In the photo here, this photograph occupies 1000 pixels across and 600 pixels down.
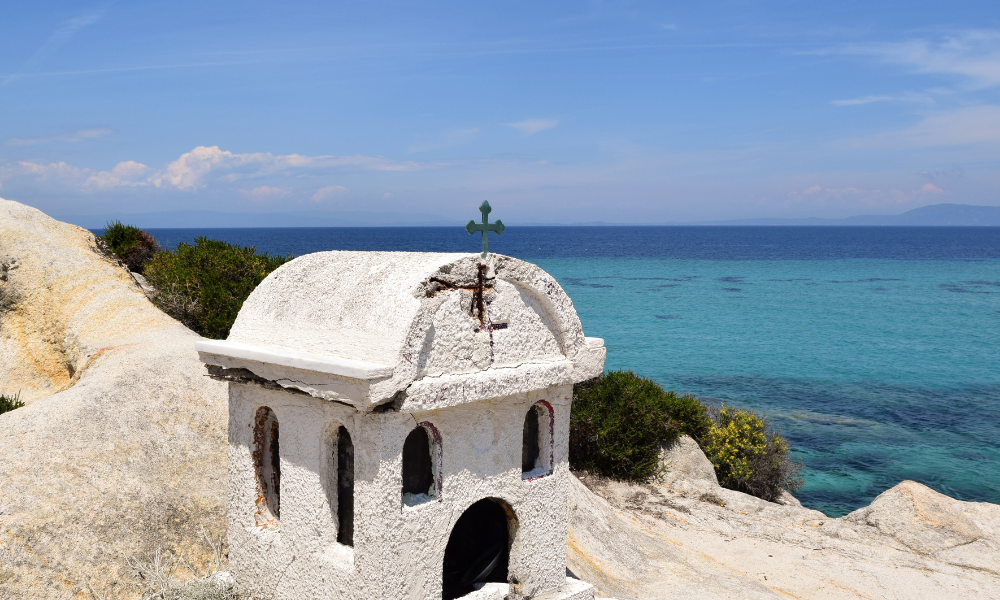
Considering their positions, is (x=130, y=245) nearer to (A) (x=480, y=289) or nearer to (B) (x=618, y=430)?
(B) (x=618, y=430)

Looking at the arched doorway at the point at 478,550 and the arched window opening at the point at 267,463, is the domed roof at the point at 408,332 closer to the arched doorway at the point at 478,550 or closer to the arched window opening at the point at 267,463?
the arched window opening at the point at 267,463

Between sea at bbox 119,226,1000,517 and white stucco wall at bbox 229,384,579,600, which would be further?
sea at bbox 119,226,1000,517

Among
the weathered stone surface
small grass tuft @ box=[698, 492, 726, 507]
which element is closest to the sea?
the weathered stone surface

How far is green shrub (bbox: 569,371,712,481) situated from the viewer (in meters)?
14.1

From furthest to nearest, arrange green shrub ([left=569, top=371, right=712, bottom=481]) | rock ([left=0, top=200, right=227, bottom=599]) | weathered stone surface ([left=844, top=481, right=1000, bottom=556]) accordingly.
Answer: green shrub ([left=569, top=371, right=712, bottom=481]), weathered stone surface ([left=844, top=481, right=1000, bottom=556]), rock ([left=0, top=200, right=227, bottom=599])

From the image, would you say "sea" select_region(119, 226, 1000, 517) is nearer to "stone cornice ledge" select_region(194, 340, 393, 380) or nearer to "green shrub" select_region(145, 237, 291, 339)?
"green shrub" select_region(145, 237, 291, 339)

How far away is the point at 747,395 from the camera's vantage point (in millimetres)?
30016

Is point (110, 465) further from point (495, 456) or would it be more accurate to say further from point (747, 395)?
point (747, 395)

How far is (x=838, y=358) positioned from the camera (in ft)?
127

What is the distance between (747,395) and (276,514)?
26.8 meters

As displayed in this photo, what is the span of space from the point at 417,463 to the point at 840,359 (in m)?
37.9

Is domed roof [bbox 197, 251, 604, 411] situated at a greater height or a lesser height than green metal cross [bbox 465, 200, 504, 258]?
lesser

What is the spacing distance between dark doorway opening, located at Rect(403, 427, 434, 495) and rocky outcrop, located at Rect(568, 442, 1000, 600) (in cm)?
394

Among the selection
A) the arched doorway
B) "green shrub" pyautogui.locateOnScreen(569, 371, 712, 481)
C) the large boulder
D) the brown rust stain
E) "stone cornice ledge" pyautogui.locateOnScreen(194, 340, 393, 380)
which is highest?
the brown rust stain
